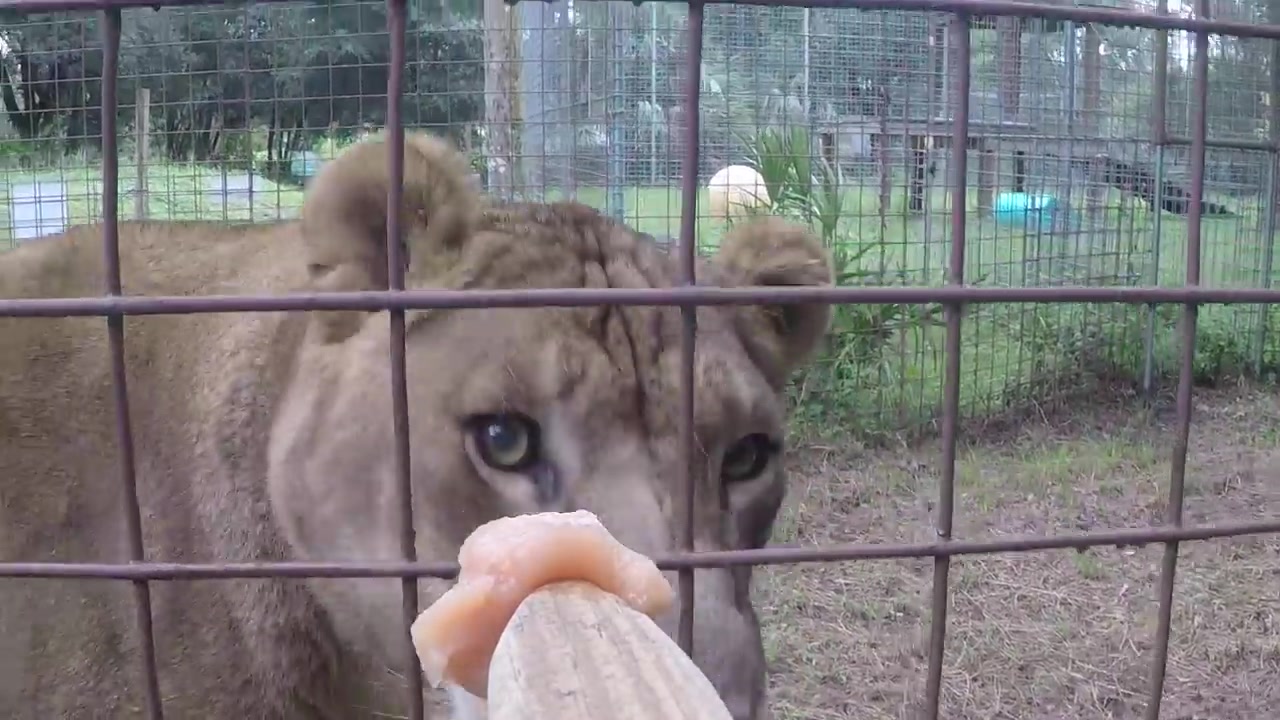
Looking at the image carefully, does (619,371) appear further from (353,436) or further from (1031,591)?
(1031,591)

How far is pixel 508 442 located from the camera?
6.01ft

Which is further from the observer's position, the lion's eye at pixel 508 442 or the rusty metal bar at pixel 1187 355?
the lion's eye at pixel 508 442

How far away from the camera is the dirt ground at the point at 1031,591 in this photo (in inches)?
156

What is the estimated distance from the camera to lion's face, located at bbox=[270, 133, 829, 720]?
1785 millimetres

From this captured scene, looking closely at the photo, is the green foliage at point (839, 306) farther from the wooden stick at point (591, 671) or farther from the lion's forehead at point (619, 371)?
the wooden stick at point (591, 671)

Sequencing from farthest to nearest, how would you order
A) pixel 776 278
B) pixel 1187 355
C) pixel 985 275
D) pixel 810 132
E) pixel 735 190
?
1. pixel 985 275
2. pixel 735 190
3. pixel 810 132
4. pixel 776 278
5. pixel 1187 355

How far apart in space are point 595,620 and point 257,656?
139cm

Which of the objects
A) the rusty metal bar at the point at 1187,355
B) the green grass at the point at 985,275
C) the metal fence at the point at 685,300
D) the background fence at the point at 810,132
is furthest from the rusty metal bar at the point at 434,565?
the green grass at the point at 985,275

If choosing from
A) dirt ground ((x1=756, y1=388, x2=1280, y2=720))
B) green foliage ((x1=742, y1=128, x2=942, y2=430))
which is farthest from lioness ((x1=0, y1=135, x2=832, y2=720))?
green foliage ((x1=742, y1=128, x2=942, y2=430))

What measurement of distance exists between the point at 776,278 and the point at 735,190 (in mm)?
4657

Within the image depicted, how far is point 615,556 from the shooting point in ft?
3.37

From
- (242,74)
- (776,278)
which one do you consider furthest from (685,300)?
(242,74)

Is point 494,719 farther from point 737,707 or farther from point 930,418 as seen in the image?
point 930,418

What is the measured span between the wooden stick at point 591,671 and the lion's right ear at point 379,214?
114 cm
